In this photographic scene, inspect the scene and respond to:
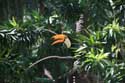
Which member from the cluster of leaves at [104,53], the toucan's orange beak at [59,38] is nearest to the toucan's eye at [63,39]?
the toucan's orange beak at [59,38]

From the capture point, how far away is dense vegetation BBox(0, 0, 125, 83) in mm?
6039

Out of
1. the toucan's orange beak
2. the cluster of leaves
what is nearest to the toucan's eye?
the toucan's orange beak

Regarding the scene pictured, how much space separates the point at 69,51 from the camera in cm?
725

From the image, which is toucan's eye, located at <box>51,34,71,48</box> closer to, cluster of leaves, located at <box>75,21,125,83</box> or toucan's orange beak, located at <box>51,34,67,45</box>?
toucan's orange beak, located at <box>51,34,67,45</box>

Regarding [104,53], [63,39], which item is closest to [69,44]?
[63,39]

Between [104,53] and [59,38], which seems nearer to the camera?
[104,53]

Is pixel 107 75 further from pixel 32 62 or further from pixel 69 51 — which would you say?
pixel 32 62

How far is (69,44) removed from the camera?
6.71 metres

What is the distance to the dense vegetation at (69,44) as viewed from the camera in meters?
6.04

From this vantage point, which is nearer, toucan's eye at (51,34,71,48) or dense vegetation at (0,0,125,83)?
dense vegetation at (0,0,125,83)

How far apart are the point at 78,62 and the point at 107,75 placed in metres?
0.54

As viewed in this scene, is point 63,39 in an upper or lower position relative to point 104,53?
upper

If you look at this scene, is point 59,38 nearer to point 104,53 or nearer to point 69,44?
point 69,44

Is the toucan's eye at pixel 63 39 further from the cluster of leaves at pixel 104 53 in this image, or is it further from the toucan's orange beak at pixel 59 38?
the cluster of leaves at pixel 104 53
